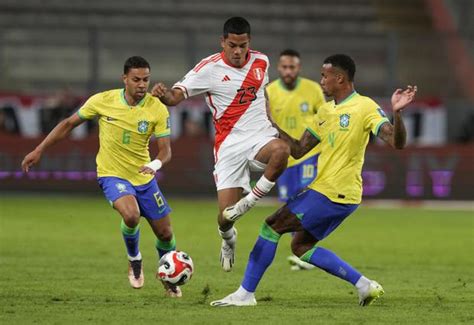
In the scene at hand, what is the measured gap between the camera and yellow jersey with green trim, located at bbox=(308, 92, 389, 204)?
9.85m

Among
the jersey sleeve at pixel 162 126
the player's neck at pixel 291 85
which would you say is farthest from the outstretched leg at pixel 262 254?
the player's neck at pixel 291 85

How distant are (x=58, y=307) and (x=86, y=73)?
17.2m

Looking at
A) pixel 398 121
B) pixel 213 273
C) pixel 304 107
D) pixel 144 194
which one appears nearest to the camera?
pixel 398 121

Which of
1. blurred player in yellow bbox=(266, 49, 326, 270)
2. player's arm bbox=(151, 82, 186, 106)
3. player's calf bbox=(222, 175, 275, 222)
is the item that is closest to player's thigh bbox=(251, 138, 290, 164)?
player's calf bbox=(222, 175, 275, 222)

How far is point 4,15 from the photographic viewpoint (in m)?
29.6

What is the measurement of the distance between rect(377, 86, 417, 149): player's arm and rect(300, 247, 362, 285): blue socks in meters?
1.27

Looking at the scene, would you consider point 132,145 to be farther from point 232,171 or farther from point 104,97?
point 232,171

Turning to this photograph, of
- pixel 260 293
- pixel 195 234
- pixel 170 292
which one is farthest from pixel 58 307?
pixel 195 234

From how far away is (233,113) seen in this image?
1089 cm

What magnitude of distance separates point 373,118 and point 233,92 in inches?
65.5

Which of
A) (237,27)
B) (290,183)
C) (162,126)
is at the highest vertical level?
(237,27)

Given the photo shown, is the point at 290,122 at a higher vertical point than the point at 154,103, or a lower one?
lower

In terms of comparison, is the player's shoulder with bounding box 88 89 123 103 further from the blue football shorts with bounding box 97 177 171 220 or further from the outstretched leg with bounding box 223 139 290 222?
the outstretched leg with bounding box 223 139 290 222

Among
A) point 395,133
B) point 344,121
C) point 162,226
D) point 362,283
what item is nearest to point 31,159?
point 162,226
